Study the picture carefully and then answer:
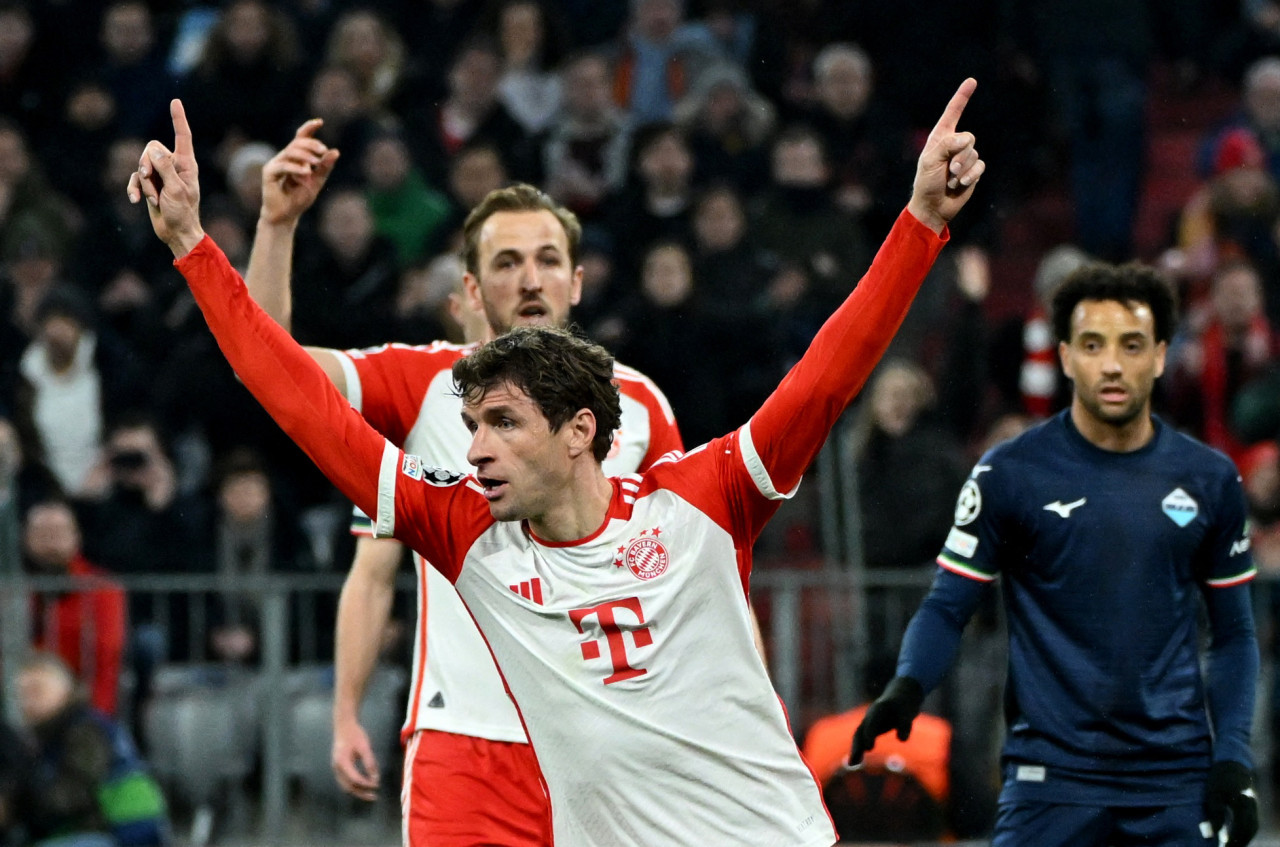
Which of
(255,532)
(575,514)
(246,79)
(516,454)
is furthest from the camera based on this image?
(246,79)

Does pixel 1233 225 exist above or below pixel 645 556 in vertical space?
above

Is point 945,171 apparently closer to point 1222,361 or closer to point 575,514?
point 575,514

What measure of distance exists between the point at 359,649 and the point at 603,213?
623cm

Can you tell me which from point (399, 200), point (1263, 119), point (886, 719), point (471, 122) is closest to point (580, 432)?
point (886, 719)

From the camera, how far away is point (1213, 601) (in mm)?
5414

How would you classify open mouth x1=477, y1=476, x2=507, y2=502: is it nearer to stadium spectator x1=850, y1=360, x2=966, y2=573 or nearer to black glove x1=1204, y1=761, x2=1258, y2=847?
black glove x1=1204, y1=761, x2=1258, y2=847

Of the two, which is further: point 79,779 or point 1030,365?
point 1030,365

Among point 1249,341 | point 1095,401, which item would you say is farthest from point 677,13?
point 1095,401

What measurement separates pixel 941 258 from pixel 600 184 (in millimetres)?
2213

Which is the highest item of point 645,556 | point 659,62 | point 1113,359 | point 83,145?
point 659,62

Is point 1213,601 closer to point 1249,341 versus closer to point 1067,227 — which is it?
point 1249,341

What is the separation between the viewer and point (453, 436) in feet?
17.1

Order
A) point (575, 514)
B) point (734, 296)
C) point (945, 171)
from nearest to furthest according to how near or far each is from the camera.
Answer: point (945, 171)
point (575, 514)
point (734, 296)

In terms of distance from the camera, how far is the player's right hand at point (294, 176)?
5.04 meters
